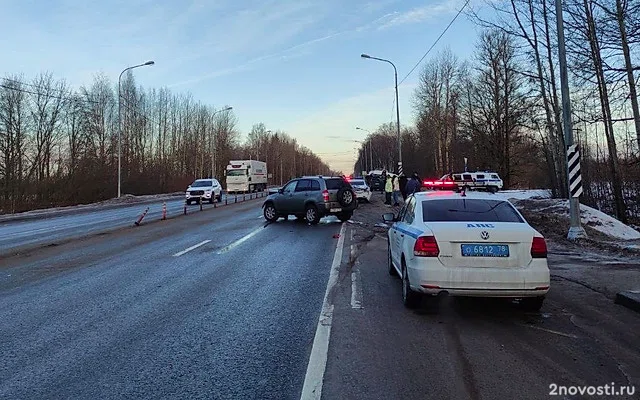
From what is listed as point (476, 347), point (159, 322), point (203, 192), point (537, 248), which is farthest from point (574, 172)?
point (203, 192)

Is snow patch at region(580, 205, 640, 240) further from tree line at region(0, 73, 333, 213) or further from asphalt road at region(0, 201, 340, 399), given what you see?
tree line at region(0, 73, 333, 213)

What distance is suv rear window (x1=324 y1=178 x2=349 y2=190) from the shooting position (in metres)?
19.9

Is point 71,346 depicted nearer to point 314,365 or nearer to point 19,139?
point 314,365

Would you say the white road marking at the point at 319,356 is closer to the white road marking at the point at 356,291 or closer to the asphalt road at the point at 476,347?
the asphalt road at the point at 476,347

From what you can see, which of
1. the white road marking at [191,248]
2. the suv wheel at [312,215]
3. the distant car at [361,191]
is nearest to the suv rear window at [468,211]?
the white road marking at [191,248]

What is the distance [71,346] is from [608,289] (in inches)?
281

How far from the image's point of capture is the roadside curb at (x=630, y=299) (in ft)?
20.9

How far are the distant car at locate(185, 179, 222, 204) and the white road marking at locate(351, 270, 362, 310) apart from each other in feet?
94.5

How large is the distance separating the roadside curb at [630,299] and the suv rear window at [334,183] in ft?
44.4

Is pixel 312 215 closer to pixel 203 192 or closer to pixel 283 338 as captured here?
pixel 283 338

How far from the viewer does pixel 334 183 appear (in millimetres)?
20188

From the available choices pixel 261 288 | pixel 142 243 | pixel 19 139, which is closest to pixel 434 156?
pixel 19 139

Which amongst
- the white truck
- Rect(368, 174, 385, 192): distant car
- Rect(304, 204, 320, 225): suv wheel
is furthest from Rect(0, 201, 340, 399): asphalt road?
Rect(368, 174, 385, 192): distant car

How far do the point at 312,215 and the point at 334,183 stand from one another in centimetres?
159
